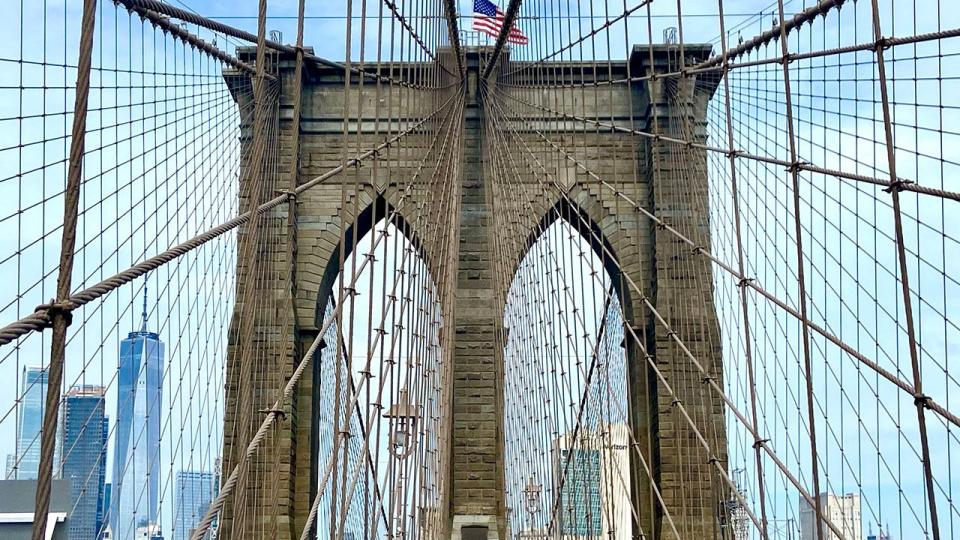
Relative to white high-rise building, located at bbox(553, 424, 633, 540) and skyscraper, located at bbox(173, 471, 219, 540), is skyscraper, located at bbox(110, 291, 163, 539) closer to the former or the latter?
skyscraper, located at bbox(173, 471, 219, 540)

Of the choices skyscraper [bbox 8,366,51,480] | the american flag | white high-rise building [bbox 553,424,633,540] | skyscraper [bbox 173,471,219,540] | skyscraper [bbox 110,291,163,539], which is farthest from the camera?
the american flag

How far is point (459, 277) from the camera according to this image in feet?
35.6

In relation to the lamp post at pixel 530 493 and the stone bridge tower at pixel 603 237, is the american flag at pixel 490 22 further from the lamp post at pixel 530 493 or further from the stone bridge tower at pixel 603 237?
the lamp post at pixel 530 493

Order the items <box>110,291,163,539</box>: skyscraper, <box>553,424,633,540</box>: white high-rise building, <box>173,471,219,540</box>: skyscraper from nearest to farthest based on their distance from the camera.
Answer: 1. <box>110,291,163,539</box>: skyscraper
2. <box>553,424,633,540</box>: white high-rise building
3. <box>173,471,219,540</box>: skyscraper

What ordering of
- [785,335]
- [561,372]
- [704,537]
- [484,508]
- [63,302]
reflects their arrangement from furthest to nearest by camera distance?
1. [704,537]
2. [561,372]
3. [785,335]
4. [484,508]
5. [63,302]

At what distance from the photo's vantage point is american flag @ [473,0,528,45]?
13.0 m

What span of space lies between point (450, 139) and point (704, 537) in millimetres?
4518

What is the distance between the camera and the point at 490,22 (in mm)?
13086

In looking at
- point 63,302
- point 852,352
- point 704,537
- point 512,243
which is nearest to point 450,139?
point 512,243

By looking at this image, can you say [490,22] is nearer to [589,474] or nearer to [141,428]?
[589,474]

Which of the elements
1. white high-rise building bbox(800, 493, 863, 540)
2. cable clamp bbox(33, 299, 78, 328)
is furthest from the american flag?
cable clamp bbox(33, 299, 78, 328)

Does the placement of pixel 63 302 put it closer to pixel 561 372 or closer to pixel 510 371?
pixel 561 372

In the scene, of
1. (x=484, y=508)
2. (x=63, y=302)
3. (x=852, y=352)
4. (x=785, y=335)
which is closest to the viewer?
(x=63, y=302)

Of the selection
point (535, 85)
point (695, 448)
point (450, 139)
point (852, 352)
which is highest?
point (535, 85)
